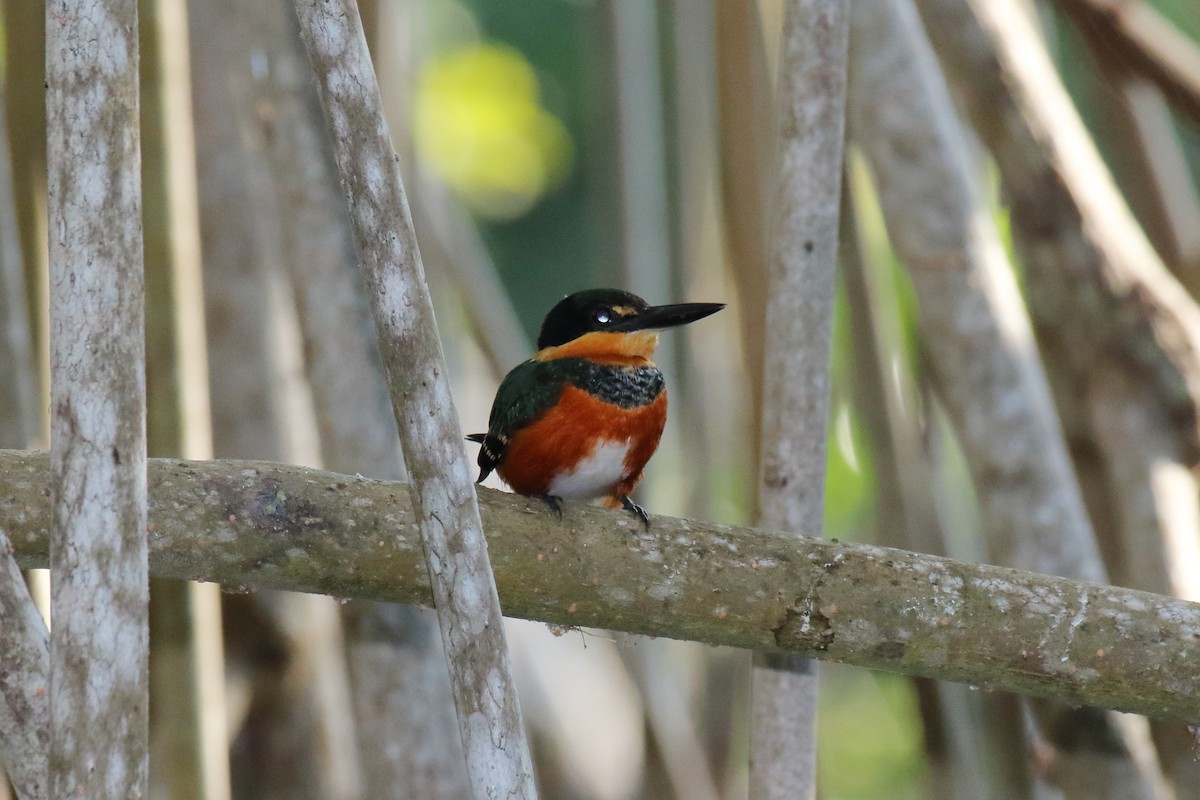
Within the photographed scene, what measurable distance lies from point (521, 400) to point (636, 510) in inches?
14.6

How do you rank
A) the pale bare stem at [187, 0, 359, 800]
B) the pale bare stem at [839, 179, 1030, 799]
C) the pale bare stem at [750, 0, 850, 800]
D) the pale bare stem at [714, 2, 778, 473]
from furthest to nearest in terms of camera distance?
the pale bare stem at [714, 2, 778, 473] → the pale bare stem at [839, 179, 1030, 799] → the pale bare stem at [187, 0, 359, 800] → the pale bare stem at [750, 0, 850, 800]

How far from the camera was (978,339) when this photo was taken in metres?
2.97

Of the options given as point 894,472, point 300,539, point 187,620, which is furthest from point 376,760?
point 894,472

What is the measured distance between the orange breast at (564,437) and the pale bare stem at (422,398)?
1227mm

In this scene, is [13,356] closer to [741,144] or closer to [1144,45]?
[741,144]

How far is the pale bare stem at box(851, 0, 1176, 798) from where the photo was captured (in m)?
2.88

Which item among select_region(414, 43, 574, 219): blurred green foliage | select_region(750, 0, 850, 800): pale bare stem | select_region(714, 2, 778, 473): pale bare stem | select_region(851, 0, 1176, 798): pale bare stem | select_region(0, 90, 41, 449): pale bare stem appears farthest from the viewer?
select_region(414, 43, 574, 219): blurred green foliage

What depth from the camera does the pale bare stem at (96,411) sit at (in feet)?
3.90

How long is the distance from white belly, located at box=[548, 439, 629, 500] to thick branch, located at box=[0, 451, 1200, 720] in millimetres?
674

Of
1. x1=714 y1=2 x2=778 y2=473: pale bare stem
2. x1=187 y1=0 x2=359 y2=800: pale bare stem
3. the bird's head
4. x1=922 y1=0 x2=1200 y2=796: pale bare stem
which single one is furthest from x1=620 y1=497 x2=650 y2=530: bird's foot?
x1=922 y1=0 x2=1200 y2=796: pale bare stem

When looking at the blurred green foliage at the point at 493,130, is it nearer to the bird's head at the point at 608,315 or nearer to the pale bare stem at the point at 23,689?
the bird's head at the point at 608,315

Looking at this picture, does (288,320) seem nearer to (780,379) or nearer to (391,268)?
(780,379)

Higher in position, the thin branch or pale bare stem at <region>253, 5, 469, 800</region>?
the thin branch

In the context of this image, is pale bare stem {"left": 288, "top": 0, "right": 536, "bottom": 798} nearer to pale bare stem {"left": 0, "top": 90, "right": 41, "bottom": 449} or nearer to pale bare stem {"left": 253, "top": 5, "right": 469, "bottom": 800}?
pale bare stem {"left": 253, "top": 5, "right": 469, "bottom": 800}
